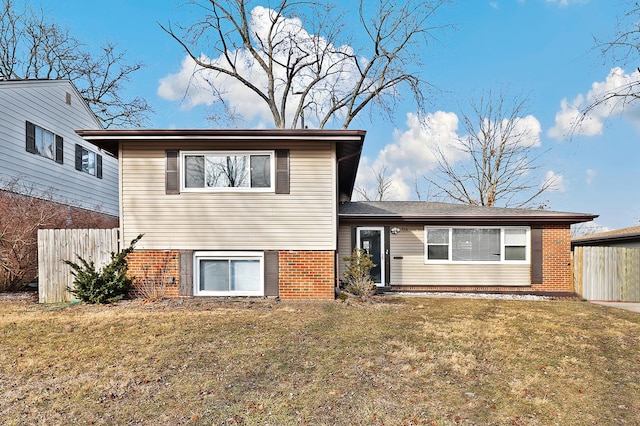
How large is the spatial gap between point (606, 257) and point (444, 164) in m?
14.2

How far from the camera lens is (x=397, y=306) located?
26.9 ft

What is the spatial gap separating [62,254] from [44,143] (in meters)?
7.79

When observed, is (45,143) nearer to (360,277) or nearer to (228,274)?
(228,274)

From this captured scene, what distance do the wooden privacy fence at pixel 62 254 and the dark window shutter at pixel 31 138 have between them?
259 inches

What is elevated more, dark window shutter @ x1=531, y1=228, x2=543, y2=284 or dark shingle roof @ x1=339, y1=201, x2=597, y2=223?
dark shingle roof @ x1=339, y1=201, x2=597, y2=223

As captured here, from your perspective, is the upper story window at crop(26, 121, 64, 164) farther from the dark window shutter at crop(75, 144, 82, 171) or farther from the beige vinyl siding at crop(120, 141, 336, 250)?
the beige vinyl siding at crop(120, 141, 336, 250)

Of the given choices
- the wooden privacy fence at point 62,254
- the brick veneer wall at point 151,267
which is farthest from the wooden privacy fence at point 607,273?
the wooden privacy fence at point 62,254

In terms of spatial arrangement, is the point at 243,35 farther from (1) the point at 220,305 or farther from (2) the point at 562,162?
(2) the point at 562,162

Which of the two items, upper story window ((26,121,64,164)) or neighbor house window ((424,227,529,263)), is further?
upper story window ((26,121,64,164))

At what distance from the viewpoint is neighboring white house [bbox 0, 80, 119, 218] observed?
12078 mm

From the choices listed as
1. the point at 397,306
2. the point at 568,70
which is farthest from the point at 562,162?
the point at 397,306

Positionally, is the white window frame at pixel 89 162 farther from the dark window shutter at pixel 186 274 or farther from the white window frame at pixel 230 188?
the dark window shutter at pixel 186 274

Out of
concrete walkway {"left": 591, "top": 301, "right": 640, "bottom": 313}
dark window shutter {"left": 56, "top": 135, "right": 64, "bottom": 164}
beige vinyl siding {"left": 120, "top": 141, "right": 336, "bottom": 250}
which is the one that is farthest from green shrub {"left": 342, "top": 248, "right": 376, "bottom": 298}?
dark window shutter {"left": 56, "top": 135, "right": 64, "bottom": 164}

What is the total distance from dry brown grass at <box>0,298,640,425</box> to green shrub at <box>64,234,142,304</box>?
1.91ft
